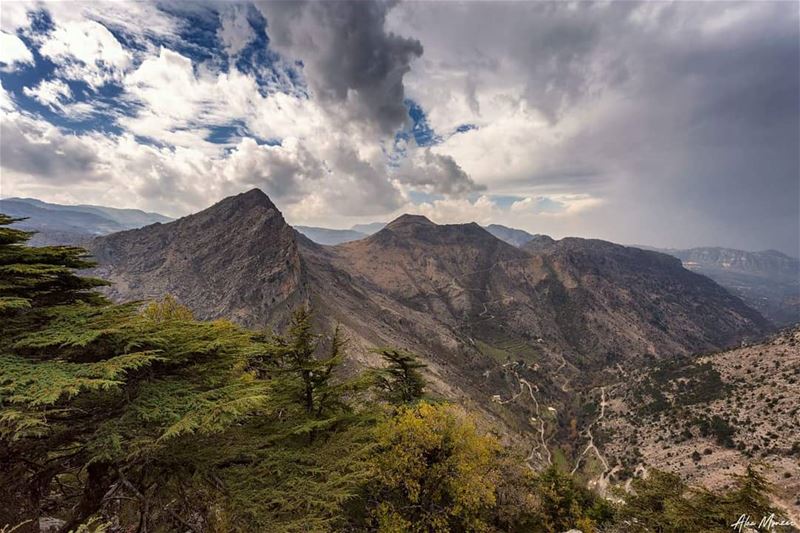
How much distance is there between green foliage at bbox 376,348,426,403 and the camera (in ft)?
97.4

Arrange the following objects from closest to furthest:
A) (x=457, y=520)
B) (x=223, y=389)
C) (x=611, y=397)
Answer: (x=223, y=389)
(x=457, y=520)
(x=611, y=397)

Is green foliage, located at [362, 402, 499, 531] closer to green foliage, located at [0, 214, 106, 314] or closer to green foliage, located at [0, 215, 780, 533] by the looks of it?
green foliage, located at [0, 215, 780, 533]

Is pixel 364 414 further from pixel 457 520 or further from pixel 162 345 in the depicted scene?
pixel 162 345

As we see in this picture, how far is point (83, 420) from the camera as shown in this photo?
11359 millimetres

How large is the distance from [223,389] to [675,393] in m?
160

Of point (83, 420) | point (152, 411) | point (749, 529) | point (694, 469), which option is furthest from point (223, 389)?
point (694, 469)

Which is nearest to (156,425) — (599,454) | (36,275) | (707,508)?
(36,275)

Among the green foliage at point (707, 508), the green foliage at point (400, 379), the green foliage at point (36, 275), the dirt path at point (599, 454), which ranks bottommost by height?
the dirt path at point (599, 454)

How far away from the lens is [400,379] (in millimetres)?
31062

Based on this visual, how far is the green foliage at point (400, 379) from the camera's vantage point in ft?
97.4
